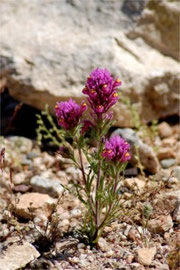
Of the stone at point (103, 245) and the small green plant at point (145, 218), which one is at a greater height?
the small green plant at point (145, 218)

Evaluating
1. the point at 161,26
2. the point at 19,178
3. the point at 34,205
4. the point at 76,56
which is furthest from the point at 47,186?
the point at 161,26

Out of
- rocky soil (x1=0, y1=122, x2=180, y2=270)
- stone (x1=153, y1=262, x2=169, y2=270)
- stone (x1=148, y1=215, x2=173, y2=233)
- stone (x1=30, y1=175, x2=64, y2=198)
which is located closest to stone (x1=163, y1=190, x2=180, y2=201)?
rocky soil (x1=0, y1=122, x2=180, y2=270)

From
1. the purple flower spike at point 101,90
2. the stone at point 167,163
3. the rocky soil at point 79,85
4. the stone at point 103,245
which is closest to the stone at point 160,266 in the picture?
the stone at point 103,245

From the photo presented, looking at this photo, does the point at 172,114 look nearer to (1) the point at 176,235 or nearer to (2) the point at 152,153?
(2) the point at 152,153

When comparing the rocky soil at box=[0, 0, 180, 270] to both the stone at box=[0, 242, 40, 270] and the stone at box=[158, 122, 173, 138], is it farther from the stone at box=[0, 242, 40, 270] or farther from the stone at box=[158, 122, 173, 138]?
the stone at box=[0, 242, 40, 270]

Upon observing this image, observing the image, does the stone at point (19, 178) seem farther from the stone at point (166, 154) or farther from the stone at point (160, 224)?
the stone at point (160, 224)

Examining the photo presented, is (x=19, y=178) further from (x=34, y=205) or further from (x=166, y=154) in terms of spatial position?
(x=166, y=154)
